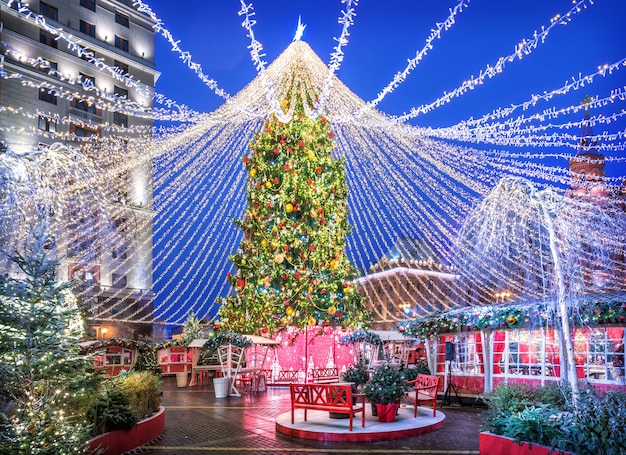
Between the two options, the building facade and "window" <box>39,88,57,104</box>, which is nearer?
the building facade

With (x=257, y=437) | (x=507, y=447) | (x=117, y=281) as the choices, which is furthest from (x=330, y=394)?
(x=117, y=281)

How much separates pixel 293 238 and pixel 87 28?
95.3 feet

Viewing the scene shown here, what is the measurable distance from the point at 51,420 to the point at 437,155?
41.0ft

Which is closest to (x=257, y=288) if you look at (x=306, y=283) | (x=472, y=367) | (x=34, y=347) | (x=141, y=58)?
(x=306, y=283)

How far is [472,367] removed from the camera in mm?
16625

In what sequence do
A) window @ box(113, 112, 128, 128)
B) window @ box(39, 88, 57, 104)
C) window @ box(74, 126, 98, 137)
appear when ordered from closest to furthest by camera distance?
window @ box(39, 88, 57, 104) < window @ box(74, 126, 98, 137) < window @ box(113, 112, 128, 128)

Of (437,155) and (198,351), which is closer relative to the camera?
(437,155)

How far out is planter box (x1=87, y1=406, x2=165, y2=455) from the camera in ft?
26.2

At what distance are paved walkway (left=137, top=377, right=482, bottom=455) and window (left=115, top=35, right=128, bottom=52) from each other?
33.5m

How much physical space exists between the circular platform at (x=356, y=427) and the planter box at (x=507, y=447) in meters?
2.62

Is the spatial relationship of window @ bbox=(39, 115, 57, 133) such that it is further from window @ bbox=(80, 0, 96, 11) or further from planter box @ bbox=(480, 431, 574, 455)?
planter box @ bbox=(480, 431, 574, 455)

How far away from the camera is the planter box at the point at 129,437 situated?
26.2ft

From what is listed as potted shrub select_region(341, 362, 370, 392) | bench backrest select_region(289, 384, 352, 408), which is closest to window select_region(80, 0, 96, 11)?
potted shrub select_region(341, 362, 370, 392)

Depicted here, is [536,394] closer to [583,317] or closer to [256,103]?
[583,317]
